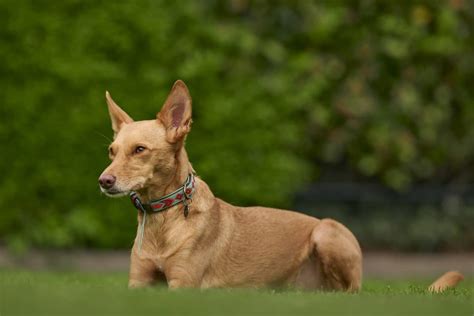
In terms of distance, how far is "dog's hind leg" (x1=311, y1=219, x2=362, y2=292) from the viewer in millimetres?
7508

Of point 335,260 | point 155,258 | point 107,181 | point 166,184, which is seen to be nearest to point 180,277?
point 155,258

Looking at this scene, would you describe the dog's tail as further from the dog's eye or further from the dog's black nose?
the dog's black nose

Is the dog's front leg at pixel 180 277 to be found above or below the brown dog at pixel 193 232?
below

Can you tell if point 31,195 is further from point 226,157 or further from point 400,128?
point 400,128

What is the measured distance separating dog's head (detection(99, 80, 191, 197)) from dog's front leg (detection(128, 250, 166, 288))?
1.67 ft

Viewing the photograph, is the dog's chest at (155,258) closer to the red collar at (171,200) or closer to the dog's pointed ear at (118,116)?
the red collar at (171,200)

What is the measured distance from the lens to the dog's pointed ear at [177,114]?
695 centimetres

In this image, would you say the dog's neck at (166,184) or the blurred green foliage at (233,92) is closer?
the dog's neck at (166,184)

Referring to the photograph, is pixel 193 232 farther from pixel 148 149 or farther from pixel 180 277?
pixel 148 149

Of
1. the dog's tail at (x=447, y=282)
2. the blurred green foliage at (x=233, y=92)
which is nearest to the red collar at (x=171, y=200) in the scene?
the dog's tail at (x=447, y=282)

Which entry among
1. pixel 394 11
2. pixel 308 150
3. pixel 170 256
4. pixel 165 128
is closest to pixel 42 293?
pixel 170 256

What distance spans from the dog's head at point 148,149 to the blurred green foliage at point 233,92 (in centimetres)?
430

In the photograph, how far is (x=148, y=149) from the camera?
6809mm

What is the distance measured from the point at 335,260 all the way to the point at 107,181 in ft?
6.32
